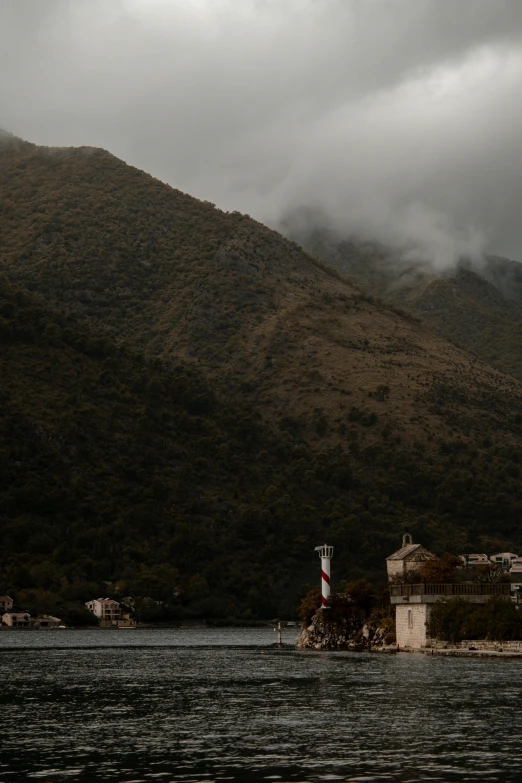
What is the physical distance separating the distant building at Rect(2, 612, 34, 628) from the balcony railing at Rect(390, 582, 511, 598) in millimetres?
98259

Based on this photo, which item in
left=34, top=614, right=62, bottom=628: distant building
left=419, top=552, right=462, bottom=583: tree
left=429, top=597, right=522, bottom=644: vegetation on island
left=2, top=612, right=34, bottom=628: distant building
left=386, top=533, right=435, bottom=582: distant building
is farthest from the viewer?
left=34, top=614, right=62, bottom=628: distant building

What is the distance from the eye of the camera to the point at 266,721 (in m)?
50.1

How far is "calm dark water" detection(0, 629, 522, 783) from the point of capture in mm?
37719

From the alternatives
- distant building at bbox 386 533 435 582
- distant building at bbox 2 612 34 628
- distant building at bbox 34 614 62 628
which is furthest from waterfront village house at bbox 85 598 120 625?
distant building at bbox 386 533 435 582

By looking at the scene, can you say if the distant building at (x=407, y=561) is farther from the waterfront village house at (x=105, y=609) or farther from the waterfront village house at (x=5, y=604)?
the waterfront village house at (x=5, y=604)

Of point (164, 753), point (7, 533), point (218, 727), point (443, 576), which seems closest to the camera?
point (164, 753)

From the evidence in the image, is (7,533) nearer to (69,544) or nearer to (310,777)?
(69,544)

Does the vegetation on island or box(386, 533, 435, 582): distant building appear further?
box(386, 533, 435, 582): distant building

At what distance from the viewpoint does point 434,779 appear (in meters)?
35.5

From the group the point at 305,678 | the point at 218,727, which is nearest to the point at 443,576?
the point at 305,678

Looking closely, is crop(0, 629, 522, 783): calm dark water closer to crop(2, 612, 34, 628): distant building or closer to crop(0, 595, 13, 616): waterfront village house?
crop(0, 595, 13, 616): waterfront village house

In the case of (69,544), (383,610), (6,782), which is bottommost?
(6,782)

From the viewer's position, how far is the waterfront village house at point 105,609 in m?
189

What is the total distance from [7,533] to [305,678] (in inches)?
4755
